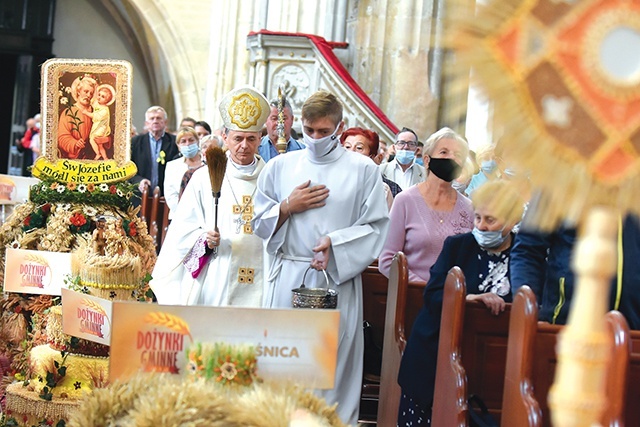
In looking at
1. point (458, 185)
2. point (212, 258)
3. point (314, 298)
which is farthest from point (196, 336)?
point (458, 185)

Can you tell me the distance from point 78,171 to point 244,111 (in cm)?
106

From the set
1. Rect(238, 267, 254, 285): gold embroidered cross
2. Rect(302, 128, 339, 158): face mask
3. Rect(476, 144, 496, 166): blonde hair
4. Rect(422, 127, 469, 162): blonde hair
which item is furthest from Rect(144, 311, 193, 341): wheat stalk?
Rect(476, 144, 496, 166): blonde hair

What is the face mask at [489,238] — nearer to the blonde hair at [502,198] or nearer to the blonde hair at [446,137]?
the blonde hair at [446,137]

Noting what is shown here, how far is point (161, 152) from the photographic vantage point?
1302 cm

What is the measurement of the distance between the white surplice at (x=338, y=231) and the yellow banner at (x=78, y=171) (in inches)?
34.3

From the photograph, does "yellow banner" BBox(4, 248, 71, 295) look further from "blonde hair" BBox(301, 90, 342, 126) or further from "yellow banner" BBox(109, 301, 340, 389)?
"yellow banner" BBox(109, 301, 340, 389)

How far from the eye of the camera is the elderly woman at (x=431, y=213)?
6.25 m

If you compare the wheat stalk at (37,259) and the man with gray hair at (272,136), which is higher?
the man with gray hair at (272,136)

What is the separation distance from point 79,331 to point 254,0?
44.5ft

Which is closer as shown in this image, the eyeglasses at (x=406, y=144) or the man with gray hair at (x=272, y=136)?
the man with gray hair at (x=272, y=136)

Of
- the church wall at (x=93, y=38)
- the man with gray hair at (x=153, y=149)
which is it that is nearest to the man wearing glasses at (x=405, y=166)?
the man with gray hair at (x=153, y=149)

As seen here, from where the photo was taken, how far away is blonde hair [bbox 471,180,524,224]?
176 centimetres

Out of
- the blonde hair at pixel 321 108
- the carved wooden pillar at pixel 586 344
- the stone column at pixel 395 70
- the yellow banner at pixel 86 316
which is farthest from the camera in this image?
the stone column at pixel 395 70

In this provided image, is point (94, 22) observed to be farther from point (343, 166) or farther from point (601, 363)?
point (601, 363)
